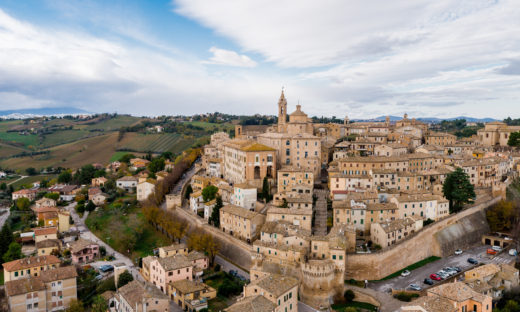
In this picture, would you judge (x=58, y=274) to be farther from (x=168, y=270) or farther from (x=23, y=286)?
(x=168, y=270)

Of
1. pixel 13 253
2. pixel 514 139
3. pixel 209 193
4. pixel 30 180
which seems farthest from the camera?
pixel 30 180

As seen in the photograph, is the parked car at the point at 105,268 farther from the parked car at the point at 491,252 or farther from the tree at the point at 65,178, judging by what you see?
the tree at the point at 65,178

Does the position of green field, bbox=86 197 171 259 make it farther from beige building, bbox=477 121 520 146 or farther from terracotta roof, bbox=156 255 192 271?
beige building, bbox=477 121 520 146

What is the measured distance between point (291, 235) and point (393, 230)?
8.55 m

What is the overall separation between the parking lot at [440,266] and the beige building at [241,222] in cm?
1090

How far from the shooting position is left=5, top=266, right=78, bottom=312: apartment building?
90.4ft

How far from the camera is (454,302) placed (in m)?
23.3

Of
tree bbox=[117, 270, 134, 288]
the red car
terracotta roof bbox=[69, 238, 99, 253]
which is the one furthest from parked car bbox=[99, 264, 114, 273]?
the red car

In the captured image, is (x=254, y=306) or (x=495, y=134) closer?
(x=254, y=306)

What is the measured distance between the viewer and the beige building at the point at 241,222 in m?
34.3

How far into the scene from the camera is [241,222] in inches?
1380

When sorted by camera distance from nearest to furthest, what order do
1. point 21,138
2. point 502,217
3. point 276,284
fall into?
1. point 276,284
2. point 502,217
3. point 21,138

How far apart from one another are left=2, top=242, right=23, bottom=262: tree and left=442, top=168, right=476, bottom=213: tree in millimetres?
41700

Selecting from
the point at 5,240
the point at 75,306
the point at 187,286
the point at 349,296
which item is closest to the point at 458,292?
the point at 349,296
